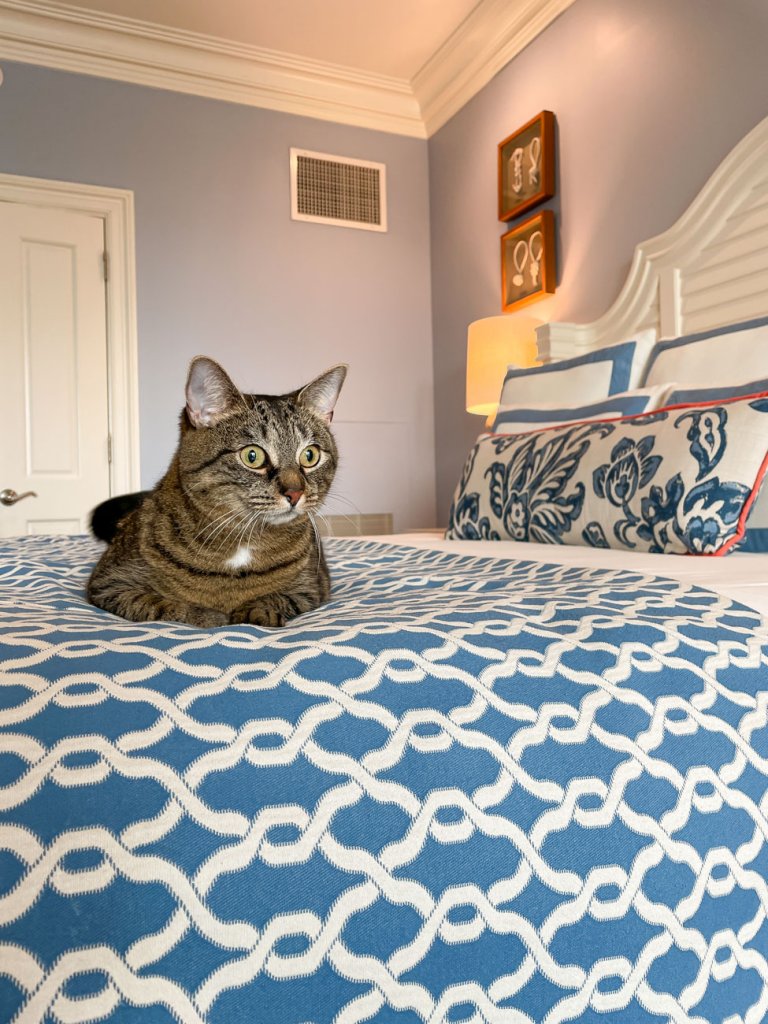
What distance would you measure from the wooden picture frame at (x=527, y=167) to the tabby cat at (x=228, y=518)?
2.49 m

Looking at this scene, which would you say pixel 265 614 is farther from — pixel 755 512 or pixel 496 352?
pixel 496 352

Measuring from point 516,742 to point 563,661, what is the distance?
91 mm

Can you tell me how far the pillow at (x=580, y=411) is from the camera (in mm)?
1727

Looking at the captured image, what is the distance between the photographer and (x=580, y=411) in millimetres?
1886

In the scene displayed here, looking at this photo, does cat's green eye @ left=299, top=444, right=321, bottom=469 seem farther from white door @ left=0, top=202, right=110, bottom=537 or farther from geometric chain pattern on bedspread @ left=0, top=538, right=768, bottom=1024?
white door @ left=0, top=202, right=110, bottom=537

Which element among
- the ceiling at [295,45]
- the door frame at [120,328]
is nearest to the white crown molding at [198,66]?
the ceiling at [295,45]

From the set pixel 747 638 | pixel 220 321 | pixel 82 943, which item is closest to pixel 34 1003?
pixel 82 943

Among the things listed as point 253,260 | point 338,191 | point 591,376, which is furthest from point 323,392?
point 338,191

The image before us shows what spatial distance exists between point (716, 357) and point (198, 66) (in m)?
2.92

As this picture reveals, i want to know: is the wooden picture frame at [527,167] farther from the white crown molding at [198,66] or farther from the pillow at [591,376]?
the pillow at [591,376]

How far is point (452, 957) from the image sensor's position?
0.42 metres

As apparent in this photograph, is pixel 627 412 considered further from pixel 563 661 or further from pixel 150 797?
pixel 150 797

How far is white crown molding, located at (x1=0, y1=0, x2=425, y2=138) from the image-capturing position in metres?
3.16

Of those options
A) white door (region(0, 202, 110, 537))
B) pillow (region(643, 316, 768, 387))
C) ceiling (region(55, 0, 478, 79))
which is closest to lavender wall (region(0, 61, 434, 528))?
white door (region(0, 202, 110, 537))
